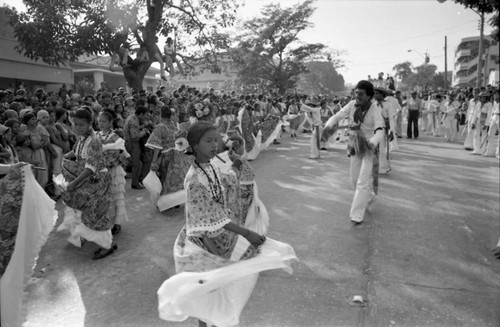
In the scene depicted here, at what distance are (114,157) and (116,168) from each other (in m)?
0.16

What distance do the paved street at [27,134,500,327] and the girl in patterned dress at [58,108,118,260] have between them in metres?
0.26

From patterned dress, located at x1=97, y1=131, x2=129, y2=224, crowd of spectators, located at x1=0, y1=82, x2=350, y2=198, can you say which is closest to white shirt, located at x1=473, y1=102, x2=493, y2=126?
crowd of spectators, located at x1=0, y1=82, x2=350, y2=198

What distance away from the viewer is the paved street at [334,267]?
11.6ft

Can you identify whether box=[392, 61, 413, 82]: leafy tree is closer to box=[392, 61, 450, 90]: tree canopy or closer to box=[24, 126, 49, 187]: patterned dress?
box=[392, 61, 450, 90]: tree canopy

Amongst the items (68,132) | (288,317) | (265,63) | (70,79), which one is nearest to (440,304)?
(288,317)

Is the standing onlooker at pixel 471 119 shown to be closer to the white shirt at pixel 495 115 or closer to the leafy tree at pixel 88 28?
the white shirt at pixel 495 115

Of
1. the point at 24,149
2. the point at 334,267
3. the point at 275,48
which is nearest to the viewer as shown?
the point at 334,267

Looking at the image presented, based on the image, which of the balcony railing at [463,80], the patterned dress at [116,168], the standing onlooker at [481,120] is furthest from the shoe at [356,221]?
the balcony railing at [463,80]

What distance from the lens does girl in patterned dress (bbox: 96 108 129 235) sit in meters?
5.39

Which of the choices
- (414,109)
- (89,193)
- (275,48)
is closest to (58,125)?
(89,193)

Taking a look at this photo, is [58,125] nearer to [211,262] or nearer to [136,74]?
[136,74]

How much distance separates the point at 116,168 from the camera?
566 cm

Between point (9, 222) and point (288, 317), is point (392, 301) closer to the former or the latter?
point (288, 317)

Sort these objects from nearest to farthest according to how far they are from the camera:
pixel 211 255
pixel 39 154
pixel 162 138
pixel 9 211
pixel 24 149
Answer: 1. pixel 211 255
2. pixel 9 211
3. pixel 162 138
4. pixel 24 149
5. pixel 39 154
